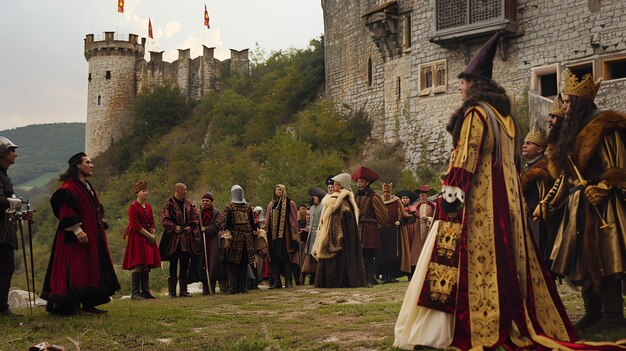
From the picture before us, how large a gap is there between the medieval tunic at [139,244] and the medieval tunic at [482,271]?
7.35 meters

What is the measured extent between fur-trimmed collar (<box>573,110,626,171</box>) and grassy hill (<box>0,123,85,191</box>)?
329 feet

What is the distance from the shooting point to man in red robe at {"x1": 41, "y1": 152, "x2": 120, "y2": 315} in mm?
9875

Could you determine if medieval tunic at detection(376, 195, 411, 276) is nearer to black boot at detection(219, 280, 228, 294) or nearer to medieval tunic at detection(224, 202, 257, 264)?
medieval tunic at detection(224, 202, 257, 264)

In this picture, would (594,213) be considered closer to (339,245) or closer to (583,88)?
(583,88)

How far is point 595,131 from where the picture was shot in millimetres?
7633

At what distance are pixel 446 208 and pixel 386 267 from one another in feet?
33.0

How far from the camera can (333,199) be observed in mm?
14875

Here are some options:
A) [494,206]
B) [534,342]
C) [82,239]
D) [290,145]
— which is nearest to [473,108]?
[494,206]

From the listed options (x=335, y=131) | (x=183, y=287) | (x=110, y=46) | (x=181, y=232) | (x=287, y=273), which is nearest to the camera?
(x=181, y=232)

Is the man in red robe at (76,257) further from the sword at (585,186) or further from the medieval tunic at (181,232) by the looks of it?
the sword at (585,186)

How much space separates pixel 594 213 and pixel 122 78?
61837 millimetres

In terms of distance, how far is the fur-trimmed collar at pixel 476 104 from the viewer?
738cm

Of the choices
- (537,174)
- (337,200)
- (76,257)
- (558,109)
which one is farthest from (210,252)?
(558,109)

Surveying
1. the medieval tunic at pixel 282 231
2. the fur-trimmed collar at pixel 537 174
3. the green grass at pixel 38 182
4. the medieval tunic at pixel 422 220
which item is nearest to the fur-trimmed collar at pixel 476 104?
the fur-trimmed collar at pixel 537 174
